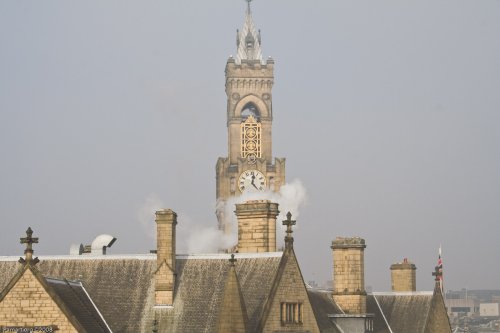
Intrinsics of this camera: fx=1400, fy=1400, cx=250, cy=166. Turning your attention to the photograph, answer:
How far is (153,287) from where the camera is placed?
60094 millimetres

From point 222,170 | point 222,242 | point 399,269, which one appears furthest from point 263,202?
point 222,170

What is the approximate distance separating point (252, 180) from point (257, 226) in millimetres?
94820

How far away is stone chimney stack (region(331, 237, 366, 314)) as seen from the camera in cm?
6975

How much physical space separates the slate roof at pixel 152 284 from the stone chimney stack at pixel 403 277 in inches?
893

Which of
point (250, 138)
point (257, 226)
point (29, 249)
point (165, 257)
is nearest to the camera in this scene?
point (29, 249)

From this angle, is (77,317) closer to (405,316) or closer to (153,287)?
(153,287)

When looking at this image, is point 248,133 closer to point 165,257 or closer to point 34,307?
point 165,257

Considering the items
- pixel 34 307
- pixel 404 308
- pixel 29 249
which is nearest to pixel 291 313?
pixel 34 307

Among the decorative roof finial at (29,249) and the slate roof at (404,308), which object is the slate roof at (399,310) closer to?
the slate roof at (404,308)

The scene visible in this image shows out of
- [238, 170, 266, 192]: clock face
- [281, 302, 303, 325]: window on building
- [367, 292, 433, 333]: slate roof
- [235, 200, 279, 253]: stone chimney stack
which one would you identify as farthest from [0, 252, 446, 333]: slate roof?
[238, 170, 266, 192]: clock face

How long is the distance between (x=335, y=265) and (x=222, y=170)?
300ft

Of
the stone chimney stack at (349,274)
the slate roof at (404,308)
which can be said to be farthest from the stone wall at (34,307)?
the slate roof at (404,308)

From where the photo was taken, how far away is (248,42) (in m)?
170

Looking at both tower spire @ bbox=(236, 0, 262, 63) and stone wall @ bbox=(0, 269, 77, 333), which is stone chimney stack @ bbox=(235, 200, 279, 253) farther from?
tower spire @ bbox=(236, 0, 262, 63)
